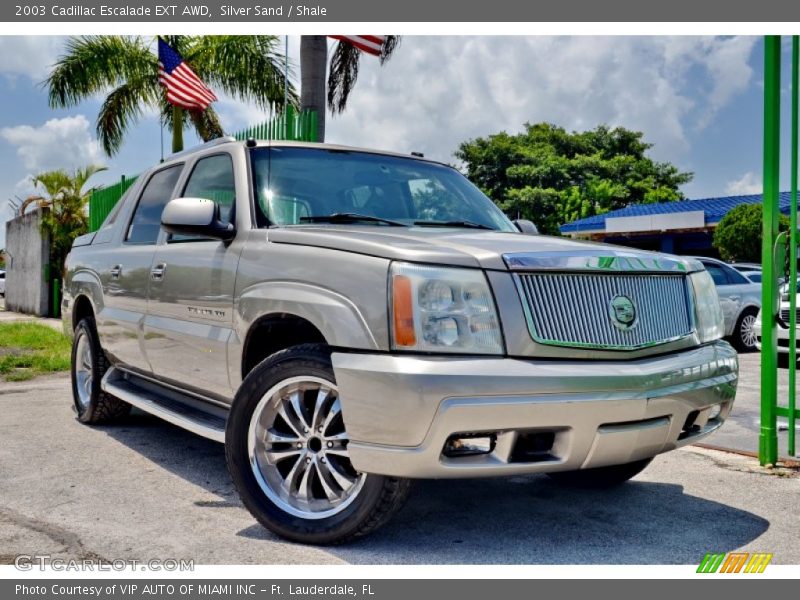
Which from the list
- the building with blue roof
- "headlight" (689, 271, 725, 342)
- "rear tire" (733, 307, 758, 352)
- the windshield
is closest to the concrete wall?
"rear tire" (733, 307, 758, 352)

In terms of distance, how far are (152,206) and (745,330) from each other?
34.4 feet

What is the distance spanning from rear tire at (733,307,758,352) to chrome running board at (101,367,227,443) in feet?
33.9

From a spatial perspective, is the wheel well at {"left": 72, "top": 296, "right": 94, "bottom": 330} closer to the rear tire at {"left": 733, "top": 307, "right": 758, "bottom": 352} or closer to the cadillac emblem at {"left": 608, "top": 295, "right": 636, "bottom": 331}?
the cadillac emblem at {"left": 608, "top": 295, "right": 636, "bottom": 331}

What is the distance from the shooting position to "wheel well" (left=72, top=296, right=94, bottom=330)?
6407mm

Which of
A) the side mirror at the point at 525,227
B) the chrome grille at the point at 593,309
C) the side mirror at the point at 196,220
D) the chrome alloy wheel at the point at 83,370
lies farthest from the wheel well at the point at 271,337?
the chrome alloy wheel at the point at 83,370

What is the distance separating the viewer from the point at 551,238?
399 centimetres

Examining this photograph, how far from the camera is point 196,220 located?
13.1ft

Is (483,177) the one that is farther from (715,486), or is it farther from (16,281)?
(715,486)

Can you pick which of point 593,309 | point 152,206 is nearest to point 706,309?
point 593,309

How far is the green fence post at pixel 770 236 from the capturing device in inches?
194

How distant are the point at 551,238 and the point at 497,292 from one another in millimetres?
980

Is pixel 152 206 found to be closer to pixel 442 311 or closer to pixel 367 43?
pixel 442 311

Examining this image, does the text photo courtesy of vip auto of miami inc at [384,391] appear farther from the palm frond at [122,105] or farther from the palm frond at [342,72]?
the palm frond at [122,105]
